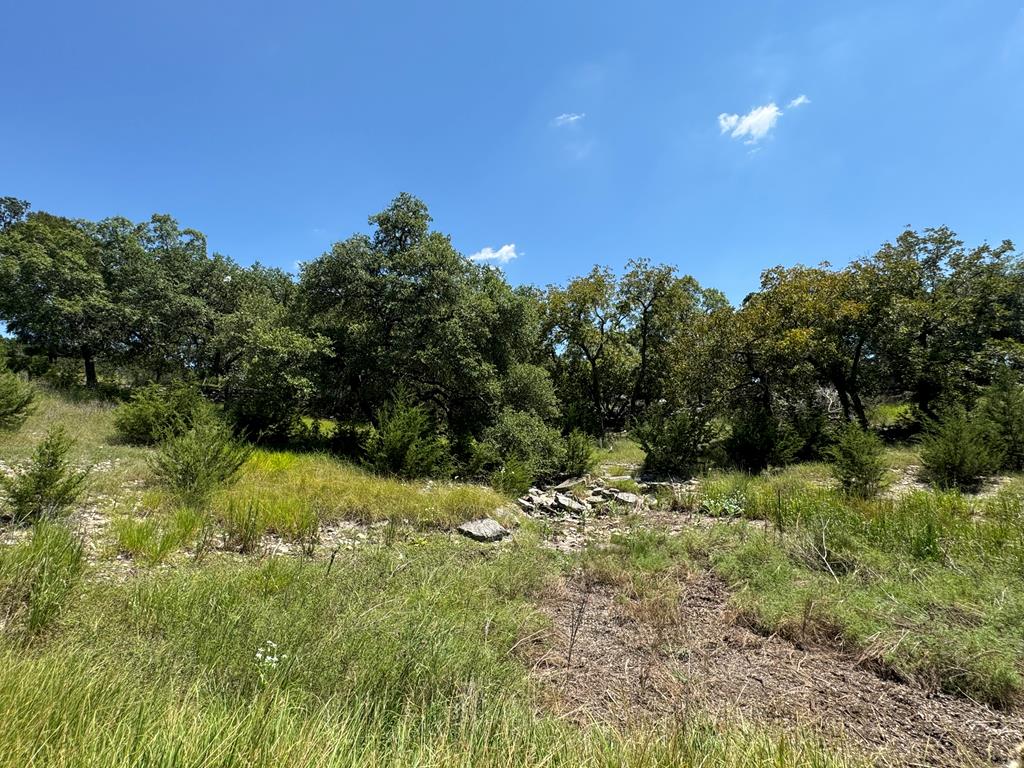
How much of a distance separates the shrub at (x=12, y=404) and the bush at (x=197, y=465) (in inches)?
210

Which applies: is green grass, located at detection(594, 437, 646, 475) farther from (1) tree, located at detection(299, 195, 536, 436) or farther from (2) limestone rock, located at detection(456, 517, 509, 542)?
(2) limestone rock, located at detection(456, 517, 509, 542)

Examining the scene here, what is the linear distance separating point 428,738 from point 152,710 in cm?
125

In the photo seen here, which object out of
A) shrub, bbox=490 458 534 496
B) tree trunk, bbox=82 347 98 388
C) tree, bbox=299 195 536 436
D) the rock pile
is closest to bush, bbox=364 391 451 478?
shrub, bbox=490 458 534 496

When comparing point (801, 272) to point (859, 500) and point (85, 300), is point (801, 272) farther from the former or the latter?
point (85, 300)

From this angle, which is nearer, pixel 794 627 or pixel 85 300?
pixel 794 627

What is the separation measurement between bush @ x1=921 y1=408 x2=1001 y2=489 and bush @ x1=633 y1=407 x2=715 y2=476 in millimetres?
5532

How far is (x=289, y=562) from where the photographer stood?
497 cm

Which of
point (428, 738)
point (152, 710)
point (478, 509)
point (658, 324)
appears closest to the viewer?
point (152, 710)

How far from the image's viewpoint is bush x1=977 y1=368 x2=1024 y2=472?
35.3 ft

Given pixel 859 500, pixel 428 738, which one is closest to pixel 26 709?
pixel 428 738

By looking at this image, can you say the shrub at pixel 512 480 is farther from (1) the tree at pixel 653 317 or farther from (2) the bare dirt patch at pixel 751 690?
(1) the tree at pixel 653 317

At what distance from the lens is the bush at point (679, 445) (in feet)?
46.9

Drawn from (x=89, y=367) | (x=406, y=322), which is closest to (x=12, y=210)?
(x=89, y=367)

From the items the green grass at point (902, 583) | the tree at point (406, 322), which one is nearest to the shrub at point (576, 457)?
the tree at point (406, 322)
